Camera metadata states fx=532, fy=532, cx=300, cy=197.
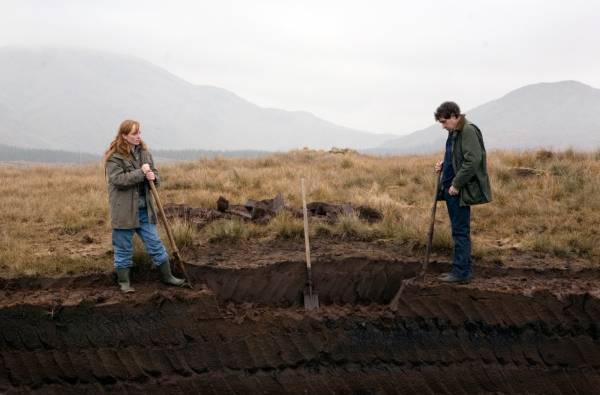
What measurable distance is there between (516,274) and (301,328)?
2654 mm

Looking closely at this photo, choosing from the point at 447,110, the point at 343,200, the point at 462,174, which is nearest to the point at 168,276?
the point at 462,174

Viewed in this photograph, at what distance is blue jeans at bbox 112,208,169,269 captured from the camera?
19.1 ft

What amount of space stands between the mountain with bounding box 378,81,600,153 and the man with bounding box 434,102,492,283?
119 metres

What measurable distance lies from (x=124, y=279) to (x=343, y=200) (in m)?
4.74

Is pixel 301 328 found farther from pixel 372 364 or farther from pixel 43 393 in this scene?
pixel 43 393

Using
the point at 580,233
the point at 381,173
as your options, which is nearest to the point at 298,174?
the point at 381,173

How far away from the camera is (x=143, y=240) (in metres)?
5.89

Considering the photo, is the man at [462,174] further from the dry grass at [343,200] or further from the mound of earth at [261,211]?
the mound of earth at [261,211]

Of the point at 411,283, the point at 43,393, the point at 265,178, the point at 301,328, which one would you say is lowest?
the point at 43,393

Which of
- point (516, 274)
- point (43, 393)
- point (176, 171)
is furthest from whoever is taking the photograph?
point (176, 171)

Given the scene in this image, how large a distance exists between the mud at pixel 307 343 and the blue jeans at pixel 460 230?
0.94 ft

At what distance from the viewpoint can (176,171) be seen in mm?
13586

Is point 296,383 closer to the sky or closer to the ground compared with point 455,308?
closer to the ground

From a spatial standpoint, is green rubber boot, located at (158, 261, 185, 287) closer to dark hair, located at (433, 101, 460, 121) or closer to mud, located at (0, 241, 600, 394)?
mud, located at (0, 241, 600, 394)
